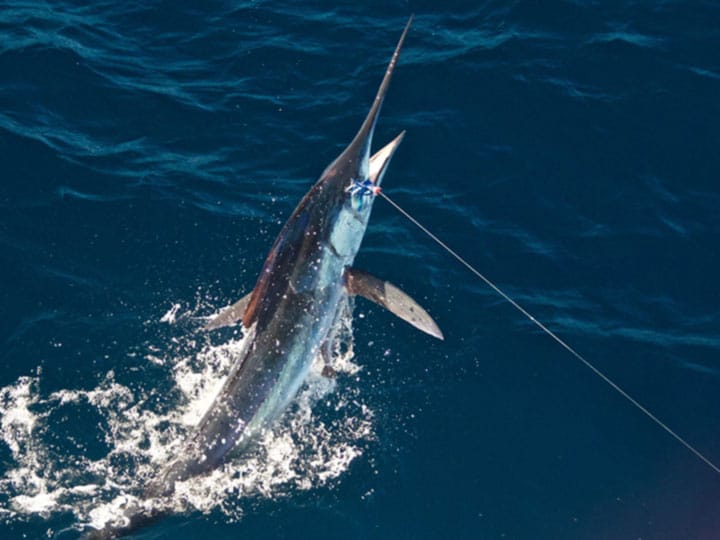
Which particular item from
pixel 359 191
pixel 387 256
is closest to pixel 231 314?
pixel 359 191

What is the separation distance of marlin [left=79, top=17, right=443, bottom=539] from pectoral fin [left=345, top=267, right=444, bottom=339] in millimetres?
10

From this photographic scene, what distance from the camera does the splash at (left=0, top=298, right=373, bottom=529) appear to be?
29.0ft

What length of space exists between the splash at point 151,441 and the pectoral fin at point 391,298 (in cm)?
138

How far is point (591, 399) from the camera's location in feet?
34.5

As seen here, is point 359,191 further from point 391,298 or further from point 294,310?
point 294,310

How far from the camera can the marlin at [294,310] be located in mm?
8852

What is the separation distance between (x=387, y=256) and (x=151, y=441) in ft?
13.9

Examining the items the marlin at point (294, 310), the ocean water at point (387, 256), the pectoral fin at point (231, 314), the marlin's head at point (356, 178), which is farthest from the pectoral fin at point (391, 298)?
the ocean water at point (387, 256)

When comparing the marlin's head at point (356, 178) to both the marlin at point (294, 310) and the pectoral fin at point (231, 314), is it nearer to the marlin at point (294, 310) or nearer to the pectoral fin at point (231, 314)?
the marlin at point (294, 310)

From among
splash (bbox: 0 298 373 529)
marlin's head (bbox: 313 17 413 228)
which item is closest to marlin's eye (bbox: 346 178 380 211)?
marlin's head (bbox: 313 17 413 228)

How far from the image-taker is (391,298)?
907 cm

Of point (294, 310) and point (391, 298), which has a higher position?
point (391, 298)

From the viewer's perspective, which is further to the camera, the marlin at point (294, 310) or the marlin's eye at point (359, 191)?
the marlin's eye at point (359, 191)

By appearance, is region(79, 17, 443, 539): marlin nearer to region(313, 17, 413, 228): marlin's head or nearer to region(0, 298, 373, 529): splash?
region(313, 17, 413, 228): marlin's head
